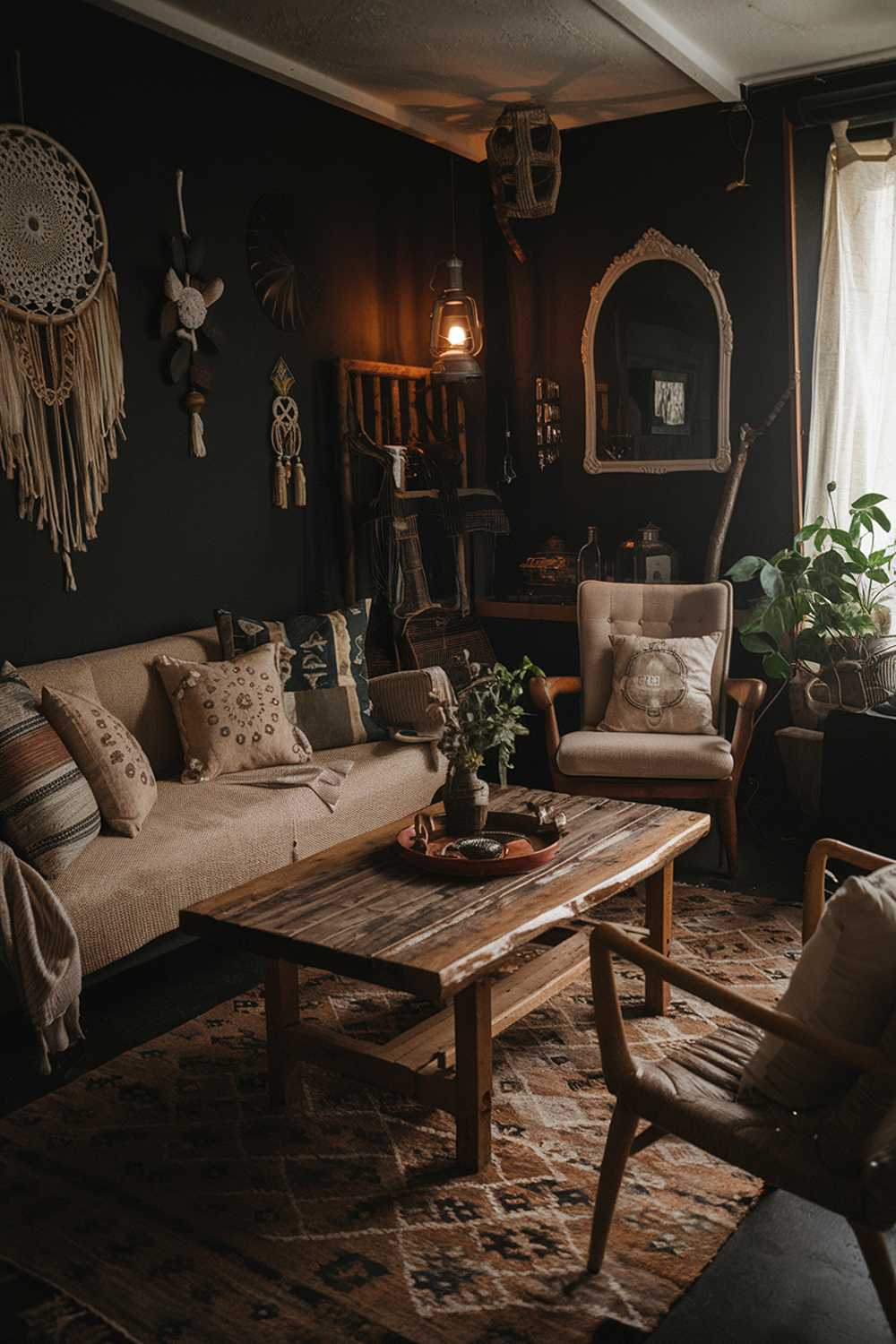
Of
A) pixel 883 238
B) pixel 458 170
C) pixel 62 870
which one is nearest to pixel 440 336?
pixel 458 170

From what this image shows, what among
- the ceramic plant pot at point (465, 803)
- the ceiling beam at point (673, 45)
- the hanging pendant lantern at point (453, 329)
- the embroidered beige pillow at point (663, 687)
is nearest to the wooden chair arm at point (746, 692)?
the embroidered beige pillow at point (663, 687)

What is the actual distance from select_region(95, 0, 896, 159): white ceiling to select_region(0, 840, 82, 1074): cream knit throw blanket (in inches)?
108

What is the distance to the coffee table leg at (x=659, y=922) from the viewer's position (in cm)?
309

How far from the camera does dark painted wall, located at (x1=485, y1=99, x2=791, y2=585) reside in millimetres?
4961

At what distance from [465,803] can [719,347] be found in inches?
115

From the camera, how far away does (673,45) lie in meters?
4.27

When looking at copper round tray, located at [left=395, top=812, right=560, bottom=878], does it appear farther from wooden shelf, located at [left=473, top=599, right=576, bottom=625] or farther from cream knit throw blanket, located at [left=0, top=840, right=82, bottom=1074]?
wooden shelf, located at [left=473, top=599, right=576, bottom=625]

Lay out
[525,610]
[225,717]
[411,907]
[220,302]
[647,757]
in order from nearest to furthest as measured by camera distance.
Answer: [411,907] < [225,717] < [647,757] < [220,302] < [525,610]

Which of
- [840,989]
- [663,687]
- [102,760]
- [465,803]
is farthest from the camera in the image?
[663,687]

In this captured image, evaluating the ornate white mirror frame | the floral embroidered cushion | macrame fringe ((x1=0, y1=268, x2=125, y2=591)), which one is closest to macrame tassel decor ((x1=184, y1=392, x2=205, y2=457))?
macrame fringe ((x1=0, y1=268, x2=125, y2=591))

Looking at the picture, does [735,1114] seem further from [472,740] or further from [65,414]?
[65,414]

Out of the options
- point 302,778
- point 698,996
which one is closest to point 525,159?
point 302,778

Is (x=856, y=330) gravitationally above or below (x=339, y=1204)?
above

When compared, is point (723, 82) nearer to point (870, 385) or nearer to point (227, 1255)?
point (870, 385)
